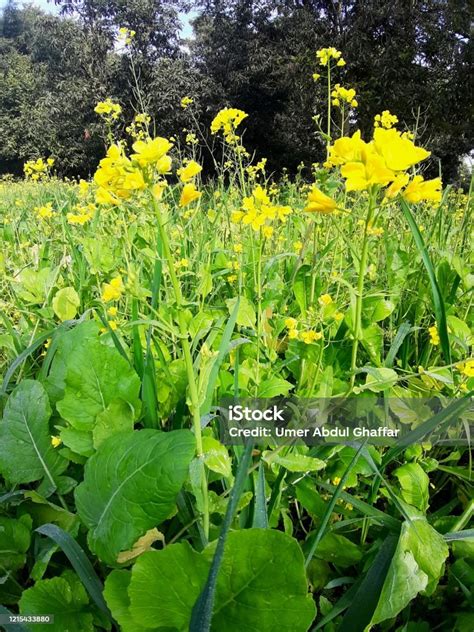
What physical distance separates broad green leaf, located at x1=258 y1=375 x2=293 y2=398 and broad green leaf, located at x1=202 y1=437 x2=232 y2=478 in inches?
7.7

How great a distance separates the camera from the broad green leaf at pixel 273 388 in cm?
83

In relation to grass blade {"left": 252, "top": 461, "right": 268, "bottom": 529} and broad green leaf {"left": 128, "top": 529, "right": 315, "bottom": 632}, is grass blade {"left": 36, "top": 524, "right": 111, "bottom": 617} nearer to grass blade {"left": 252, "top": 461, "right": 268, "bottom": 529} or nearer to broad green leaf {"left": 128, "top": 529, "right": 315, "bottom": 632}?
broad green leaf {"left": 128, "top": 529, "right": 315, "bottom": 632}

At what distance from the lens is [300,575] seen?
448mm

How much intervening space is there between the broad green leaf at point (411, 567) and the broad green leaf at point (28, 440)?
0.53m

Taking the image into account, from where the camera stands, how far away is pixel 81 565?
22.5 inches

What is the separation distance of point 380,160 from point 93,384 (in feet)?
1.86

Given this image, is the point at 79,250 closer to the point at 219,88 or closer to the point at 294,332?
the point at 294,332

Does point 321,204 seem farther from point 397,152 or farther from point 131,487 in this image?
point 131,487

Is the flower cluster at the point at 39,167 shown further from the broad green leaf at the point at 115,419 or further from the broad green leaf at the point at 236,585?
the broad green leaf at the point at 236,585

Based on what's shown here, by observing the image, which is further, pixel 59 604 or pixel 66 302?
pixel 66 302

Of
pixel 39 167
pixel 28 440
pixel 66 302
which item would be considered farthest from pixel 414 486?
pixel 39 167

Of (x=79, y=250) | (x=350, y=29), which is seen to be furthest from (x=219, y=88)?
(x=79, y=250)

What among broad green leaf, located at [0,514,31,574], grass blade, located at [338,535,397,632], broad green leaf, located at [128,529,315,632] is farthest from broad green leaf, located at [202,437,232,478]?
broad green leaf, located at [0,514,31,574]

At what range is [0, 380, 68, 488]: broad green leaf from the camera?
2.48ft
